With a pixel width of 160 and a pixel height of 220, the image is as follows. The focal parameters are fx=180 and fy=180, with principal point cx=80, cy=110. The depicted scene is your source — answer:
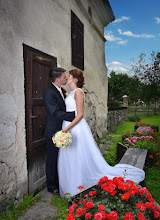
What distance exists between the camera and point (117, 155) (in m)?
5.55

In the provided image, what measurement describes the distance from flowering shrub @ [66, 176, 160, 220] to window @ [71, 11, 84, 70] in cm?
396

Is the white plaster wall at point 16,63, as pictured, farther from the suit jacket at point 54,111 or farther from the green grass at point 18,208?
the suit jacket at point 54,111

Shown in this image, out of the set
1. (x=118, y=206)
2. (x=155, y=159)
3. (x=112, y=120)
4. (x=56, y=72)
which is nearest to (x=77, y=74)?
(x=56, y=72)

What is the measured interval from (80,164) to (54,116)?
90cm

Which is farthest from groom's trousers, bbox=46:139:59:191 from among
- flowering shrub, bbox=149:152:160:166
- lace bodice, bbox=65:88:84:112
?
flowering shrub, bbox=149:152:160:166

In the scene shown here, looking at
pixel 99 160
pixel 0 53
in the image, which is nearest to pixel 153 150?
pixel 99 160

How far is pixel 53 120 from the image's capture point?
3043mm

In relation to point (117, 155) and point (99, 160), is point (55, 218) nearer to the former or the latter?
point (99, 160)

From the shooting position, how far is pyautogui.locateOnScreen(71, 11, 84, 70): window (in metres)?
5.09

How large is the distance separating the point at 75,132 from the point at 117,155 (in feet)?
9.76

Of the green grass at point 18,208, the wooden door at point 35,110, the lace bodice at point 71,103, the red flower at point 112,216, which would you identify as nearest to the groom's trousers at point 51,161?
the wooden door at point 35,110

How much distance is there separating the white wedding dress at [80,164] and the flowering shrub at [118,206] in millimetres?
868

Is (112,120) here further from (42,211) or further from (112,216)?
(112,216)

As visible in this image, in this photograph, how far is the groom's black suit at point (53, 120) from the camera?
2.91 meters
